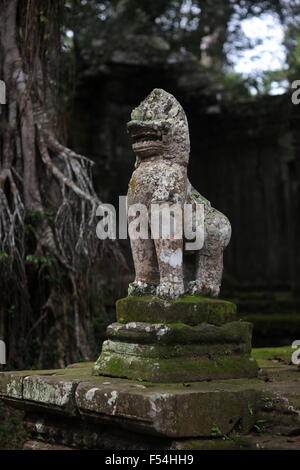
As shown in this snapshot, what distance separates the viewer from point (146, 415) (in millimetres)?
3615

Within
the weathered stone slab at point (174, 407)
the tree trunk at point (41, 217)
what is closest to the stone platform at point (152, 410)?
the weathered stone slab at point (174, 407)

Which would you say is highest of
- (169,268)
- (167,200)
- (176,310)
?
(167,200)

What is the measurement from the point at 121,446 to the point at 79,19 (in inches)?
313

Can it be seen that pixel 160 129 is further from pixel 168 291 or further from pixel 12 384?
pixel 12 384

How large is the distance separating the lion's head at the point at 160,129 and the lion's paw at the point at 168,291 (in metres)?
0.82

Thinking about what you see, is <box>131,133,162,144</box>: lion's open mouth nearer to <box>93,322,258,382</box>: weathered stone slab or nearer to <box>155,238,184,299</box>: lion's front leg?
<box>155,238,184,299</box>: lion's front leg

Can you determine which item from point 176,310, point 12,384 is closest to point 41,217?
point 12,384

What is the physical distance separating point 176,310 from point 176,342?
198 millimetres

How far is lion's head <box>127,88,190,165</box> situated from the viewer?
4.46 m

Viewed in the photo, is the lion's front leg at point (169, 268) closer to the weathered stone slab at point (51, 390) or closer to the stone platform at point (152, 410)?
the stone platform at point (152, 410)

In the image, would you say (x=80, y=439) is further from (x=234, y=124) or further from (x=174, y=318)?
(x=234, y=124)

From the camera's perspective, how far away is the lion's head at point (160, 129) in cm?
446

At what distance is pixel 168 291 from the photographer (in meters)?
4.30

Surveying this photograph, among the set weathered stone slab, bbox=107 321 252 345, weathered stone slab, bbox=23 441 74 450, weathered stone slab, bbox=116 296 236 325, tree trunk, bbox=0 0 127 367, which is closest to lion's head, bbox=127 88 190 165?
weathered stone slab, bbox=116 296 236 325
